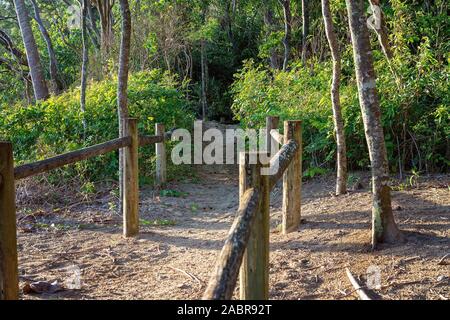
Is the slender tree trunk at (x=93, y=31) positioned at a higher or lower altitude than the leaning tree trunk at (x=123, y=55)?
higher

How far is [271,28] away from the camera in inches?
612

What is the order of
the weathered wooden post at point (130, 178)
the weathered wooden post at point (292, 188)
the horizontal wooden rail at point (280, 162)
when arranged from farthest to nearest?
1. the weathered wooden post at point (130, 178)
2. the weathered wooden post at point (292, 188)
3. the horizontal wooden rail at point (280, 162)

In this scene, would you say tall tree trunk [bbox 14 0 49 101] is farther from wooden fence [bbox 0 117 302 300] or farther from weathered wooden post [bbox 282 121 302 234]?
wooden fence [bbox 0 117 302 300]

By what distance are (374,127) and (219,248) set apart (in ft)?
5.89

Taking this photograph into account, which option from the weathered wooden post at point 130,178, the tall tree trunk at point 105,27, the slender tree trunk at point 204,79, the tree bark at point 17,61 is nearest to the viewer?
the weathered wooden post at point 130,178

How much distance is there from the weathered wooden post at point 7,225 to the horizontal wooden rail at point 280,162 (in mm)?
1361

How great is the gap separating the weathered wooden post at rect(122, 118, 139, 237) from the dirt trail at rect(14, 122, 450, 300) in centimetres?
18

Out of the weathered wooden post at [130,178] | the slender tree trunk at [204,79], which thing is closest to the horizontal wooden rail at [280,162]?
the weathered wooden post at [130,178]

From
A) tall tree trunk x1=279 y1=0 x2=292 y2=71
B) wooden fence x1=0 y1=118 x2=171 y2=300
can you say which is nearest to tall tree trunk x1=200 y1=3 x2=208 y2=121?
tall tree trunk x1=279 y1=0 x2=292 y2=71

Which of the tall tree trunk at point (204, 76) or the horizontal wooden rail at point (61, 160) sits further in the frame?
the tall tree trunk at point (204, 76)

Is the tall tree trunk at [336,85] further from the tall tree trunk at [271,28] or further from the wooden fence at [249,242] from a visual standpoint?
the tall tree trunk at [271,28]

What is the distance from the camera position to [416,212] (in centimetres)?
515

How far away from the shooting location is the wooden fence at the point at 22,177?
2.71 m

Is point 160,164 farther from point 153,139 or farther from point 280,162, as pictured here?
point 280,162
